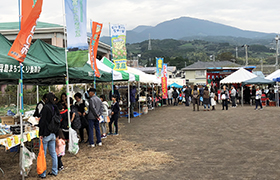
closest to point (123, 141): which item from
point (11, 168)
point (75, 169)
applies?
point (75, 169)

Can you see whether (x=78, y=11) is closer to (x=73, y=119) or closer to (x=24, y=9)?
(x=24, y=9)

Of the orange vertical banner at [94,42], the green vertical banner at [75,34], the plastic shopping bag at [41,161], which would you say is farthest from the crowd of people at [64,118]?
the green vertical banner at [75,34]

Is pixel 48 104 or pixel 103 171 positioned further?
pixel 103 171

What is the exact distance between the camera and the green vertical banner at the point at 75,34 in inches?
301

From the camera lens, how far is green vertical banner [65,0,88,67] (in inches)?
301

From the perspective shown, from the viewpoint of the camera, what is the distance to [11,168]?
6.34m

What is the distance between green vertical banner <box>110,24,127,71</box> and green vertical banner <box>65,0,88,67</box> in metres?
4.50

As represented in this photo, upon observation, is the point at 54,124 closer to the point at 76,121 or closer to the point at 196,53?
the point at 76,121

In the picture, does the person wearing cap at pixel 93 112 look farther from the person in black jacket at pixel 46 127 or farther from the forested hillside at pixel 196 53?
the forested hillside at pixel 196 53

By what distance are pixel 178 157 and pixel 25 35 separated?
15.1 feet

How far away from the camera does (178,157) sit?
702cm

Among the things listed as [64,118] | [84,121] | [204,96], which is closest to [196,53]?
[204,96]

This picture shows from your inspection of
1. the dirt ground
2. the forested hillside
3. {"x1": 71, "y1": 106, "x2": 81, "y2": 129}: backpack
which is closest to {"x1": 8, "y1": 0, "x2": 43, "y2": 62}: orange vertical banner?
the dirt ground

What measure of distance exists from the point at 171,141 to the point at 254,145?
8.34ft
